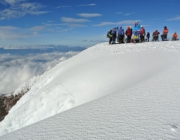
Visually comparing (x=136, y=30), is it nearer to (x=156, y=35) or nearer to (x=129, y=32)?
(x=129, y=32)

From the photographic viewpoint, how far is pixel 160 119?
3.36m

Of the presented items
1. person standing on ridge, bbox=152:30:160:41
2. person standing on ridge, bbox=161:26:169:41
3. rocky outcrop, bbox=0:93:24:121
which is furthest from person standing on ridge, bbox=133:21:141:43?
rocky outcrop, bbox=0:93:24:121

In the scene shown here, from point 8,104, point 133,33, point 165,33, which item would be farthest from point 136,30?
point 8,104

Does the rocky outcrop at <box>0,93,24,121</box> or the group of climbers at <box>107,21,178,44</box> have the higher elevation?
the group of climbers at <box>107,21,178,44</box>

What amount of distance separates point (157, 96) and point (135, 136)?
1.88m

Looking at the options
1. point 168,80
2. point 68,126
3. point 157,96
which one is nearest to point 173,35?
point 168,80

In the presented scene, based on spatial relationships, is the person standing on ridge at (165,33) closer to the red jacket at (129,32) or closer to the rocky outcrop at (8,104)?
the red jacket at (129,32)

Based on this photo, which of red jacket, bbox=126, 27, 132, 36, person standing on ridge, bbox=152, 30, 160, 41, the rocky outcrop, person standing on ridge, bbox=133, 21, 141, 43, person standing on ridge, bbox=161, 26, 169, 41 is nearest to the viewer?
person standing on ridge, bbox=133, 21, 141, 43

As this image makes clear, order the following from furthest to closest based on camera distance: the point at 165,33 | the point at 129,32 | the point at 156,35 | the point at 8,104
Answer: the point at 8,104
the point at 156,35
the point at 165,33
the point at 129,32

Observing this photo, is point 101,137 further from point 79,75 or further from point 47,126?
point 79,75

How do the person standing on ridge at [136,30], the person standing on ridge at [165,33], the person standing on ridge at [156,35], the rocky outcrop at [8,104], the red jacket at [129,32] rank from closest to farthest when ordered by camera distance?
1. the person standing on ridge at [136,30]
2. the red jacket at [129,32]
3. the person standing on ridge at [165,33]
4. the person standing on ridge at [156,35]
5. the rocky outcrop at [8,104]

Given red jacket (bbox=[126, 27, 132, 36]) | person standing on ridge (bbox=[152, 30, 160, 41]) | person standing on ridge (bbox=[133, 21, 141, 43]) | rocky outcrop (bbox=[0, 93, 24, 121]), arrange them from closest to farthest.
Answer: person standing on ridge (bbox=[133, 21, 141, 43])
red jacket (bbox=[126, 27, 132, 36])
person standing on ridge (bbox=[152, 30, 160, 41])
rocky outcrop (bbox=[0, 93, 24, 121])

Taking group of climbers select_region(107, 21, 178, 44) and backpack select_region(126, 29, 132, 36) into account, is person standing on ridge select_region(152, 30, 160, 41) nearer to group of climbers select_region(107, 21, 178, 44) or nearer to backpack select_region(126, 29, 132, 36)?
group of climbers select_region(107, 21, 178, 44)

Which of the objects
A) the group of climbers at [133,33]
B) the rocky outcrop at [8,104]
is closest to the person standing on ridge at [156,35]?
the group of climbers at [133,33]
